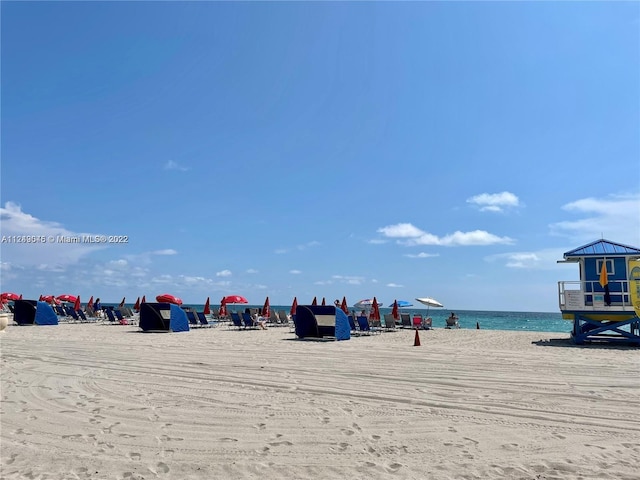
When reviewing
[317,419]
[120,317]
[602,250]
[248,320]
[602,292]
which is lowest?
[317,419]

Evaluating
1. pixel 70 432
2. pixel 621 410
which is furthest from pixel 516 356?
pixel 70 432

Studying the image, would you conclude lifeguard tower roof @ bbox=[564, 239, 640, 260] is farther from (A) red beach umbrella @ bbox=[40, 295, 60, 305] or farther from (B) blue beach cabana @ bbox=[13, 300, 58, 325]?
Answer: (A) red beach umbrella @ bbox=[40, 295, 60, 305]

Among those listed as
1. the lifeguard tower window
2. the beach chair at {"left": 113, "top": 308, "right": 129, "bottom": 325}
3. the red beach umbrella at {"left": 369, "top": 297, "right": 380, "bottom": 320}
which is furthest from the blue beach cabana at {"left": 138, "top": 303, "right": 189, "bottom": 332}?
the lifeguard tower window

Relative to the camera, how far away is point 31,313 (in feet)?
75.0

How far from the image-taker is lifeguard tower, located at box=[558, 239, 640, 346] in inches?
587

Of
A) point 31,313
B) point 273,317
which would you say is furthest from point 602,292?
point 31,313

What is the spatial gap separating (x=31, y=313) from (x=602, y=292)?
23.5 m

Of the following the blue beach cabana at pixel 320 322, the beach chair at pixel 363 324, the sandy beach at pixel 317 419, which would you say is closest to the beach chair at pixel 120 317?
the blue beach cabana at pixel 320 322

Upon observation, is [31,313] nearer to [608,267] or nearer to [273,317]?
[273,317]

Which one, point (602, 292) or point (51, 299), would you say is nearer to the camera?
point (602, 292)

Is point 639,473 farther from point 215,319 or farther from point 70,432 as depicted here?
point 215,319

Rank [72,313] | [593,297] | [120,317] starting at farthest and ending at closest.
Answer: [72,313] → [120,317] → [593,297]

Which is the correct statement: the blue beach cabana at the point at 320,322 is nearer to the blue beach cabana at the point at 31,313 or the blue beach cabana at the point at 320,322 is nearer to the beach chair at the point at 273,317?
the beach chair at the point at 273,317

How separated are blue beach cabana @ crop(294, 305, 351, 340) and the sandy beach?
6153 mm
